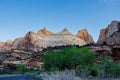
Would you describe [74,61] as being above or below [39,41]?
below

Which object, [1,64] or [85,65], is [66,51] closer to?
[85,65]

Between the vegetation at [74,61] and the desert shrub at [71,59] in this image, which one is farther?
the desert shrub at [71,59]

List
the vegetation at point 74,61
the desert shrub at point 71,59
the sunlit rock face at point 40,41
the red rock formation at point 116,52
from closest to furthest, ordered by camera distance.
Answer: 1. the vegetation at point 74,61
2. the desert shrub at point 71,59
3. the red rock formation at point 116,52
4. the sunlit rock face at point 40,41

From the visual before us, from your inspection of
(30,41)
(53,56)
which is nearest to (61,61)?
(53,56)

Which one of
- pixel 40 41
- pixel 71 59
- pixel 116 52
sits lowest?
pixel 71 59

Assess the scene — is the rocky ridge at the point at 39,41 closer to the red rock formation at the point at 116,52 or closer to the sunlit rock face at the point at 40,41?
the sunlit rock face at the point at 40,41

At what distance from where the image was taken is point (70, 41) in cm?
16275

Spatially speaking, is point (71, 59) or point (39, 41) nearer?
point (71, 59)

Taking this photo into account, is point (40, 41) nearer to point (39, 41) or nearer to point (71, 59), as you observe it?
point (39, 41)

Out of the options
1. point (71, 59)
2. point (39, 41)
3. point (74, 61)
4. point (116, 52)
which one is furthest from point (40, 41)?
point (74, 61)

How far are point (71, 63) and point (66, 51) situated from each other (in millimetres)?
2675

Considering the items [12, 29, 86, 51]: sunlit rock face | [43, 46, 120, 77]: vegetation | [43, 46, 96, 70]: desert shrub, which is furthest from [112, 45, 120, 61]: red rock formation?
[12, 29, 86, 51]: sunlit rock face

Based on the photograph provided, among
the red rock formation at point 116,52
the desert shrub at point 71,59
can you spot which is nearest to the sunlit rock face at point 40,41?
the red rock formation at point 116,52

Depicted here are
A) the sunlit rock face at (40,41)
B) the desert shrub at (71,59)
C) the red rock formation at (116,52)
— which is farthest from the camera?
the sunlit rock face at (40,41)
